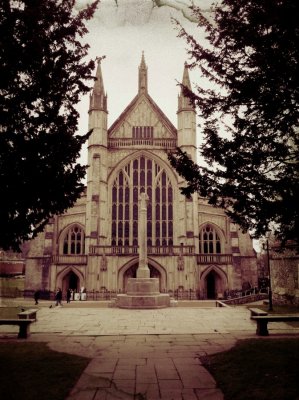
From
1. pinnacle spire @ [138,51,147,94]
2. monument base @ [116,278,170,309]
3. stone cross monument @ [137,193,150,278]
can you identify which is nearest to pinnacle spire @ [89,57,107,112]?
pinnacle spire @ [138,51,147,94]

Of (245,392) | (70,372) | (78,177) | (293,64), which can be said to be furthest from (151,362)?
(293,64)

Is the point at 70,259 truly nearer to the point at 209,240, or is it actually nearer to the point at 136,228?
the point at 136,228

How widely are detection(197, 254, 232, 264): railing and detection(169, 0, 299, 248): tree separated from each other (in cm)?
2537

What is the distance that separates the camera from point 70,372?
6.25 metres

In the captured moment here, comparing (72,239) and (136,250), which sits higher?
(72,239)

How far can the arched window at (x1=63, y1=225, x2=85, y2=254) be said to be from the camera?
34.8 meters

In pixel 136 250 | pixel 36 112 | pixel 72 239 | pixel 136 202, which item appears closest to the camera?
pixel 36 112

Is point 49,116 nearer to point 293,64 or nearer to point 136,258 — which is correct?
point 293,64

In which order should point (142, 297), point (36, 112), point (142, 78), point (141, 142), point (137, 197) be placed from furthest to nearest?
point (142, 78) < point (141, 142) < point (137, 197) < point (142, 297) < point (36, 112)

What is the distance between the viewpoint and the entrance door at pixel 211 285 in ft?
113

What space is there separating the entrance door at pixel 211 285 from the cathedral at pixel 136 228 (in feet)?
0.30

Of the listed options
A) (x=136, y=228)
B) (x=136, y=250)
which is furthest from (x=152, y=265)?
(x=136, y=228)

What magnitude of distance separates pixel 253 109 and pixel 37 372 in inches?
239

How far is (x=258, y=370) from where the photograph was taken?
6176 mm
